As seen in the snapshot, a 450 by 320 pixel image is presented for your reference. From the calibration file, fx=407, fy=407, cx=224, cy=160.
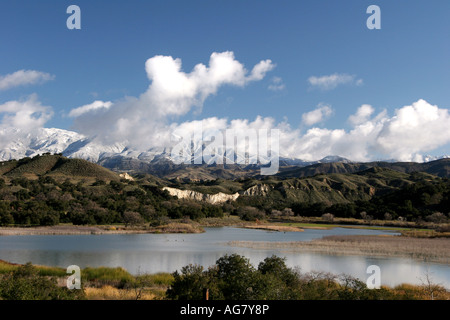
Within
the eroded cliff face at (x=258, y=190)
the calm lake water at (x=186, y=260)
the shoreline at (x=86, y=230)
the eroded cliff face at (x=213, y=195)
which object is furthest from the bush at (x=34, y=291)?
the eroded cliff face at (x=258, y=190)

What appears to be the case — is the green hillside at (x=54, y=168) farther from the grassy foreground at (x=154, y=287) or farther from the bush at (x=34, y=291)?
the bush at (x=34, y=291)

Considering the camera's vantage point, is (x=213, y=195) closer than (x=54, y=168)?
No

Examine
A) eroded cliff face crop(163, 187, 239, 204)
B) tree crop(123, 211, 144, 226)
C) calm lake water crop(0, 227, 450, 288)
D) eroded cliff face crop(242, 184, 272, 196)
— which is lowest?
calm lake water crop(0, 227, 450, 288)

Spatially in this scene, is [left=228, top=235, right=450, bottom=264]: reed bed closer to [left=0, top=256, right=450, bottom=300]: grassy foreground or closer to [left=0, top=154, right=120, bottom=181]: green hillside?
[left=0, top=256, right=450, bottom=300]: grassy foreground

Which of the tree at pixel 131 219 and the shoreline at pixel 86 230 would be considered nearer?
the shoreline at pixel 86 230

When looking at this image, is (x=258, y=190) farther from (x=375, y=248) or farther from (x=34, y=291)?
(x=34, y=291)

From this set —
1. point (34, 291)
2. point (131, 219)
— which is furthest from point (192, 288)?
point (131, 219)

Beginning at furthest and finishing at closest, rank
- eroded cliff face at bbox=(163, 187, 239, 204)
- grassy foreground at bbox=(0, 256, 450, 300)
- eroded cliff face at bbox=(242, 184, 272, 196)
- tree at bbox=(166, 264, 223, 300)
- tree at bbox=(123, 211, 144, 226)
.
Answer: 1. eroded cliff face at bbox=(242, 184, 272, 196)
2. eroded cliff face at bbox=(163, 187, 239, 204)
3. tree at bbox=(123, 211, 144, 226)
4. tree at bbox=(166, 264, 223, 300)
5. grassy foreground at bbox=(0, 256, 450, 300)

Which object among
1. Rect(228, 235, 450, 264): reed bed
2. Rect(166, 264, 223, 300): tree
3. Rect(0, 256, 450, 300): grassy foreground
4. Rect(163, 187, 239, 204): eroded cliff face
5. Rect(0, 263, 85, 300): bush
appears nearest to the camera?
Rect(0, 263, 85, 300): bush

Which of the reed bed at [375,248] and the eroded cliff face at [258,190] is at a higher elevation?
the eroded cliff face at [258,190]

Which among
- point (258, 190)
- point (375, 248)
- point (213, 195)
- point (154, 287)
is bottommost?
point (375, 248)

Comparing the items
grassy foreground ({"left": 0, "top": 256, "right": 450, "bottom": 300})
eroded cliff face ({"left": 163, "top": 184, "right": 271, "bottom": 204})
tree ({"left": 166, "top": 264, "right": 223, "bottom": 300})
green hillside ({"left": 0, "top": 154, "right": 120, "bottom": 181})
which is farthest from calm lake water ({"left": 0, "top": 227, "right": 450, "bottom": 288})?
eroded cliff face ({"left": 163, "top": 184, "right": 271, "bottom": 204})

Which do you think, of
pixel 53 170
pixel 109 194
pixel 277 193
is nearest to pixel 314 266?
pixel 109 194

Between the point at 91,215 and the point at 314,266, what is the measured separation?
2676 inches
